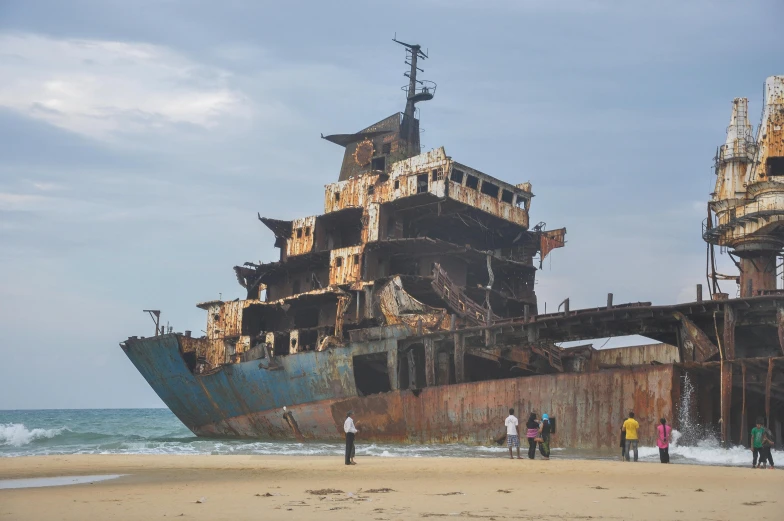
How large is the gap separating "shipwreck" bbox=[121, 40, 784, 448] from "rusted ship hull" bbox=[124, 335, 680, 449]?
0.06m

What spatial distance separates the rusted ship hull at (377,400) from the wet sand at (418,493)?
24.2 feet

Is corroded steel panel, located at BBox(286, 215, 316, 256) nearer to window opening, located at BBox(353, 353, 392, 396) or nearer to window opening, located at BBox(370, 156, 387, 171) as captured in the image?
window opening, located at BBox(370, 156, 387, 171)

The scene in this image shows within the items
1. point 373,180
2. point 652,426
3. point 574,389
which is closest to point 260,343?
point 373,180

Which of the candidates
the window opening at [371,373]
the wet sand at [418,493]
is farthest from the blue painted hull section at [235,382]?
the wet sand at [418,493]

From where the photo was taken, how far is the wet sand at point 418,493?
1109 cm

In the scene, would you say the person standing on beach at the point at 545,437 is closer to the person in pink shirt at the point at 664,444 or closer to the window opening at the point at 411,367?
the person in pink shirt at the point at 664,444

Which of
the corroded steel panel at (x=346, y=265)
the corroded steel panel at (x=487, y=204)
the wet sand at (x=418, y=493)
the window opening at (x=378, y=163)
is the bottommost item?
the wet sand at (x=418, y=493)

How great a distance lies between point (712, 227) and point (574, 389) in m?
12.6

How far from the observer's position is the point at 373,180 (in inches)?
1590

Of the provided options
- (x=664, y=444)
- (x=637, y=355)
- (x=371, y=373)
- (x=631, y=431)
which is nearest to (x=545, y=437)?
(x=631, y=431)

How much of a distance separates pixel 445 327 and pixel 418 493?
2165 cm

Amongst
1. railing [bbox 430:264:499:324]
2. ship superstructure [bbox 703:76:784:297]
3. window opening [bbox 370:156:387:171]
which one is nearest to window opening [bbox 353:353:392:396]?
railing [bbox 430:264:499:324]

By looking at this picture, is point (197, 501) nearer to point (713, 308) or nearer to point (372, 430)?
point (713, 308)

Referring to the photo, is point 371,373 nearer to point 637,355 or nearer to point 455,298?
point 455,298
